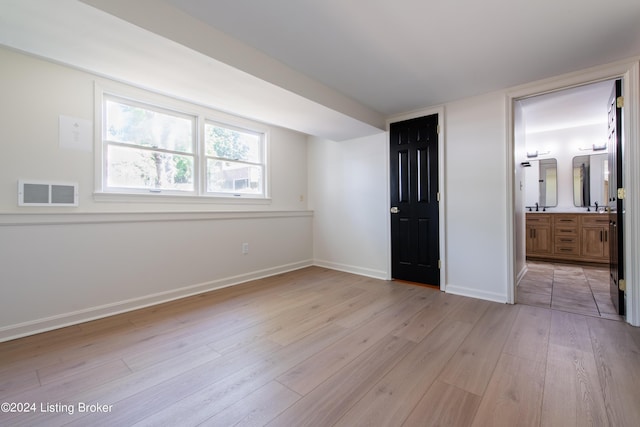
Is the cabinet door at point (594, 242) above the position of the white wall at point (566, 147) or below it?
below

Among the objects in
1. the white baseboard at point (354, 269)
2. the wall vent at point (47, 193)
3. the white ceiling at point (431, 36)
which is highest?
the white ceiling at point (431, 36)

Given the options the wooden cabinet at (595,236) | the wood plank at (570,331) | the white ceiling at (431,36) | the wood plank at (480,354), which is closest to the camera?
the wood plank at (480,354)

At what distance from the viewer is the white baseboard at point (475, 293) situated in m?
2.96

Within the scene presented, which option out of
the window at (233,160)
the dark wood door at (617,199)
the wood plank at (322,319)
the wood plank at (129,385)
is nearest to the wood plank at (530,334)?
the dark wood door at (617,199)

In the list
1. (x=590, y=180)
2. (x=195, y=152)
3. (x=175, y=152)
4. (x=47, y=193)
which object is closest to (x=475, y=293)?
(x=195, y=152)

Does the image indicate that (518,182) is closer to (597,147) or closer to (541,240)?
(541,240)

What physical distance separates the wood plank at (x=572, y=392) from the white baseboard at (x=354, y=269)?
216cm

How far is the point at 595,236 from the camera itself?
4.52 m

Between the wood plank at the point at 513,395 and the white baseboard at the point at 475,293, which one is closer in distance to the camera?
the wood plank at the point at 513,395

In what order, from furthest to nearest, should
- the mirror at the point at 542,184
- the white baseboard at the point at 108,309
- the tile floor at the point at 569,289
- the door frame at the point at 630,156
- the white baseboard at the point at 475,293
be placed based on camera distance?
the mirror at the point at 542,184, the white baseboard at the point at 475,293, the tile floor at the point at 569,289, the door frame at the point at 630,156, the white baseboard at the point at 108,309

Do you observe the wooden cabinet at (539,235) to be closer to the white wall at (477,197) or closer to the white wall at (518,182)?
the white wall at (518,182)

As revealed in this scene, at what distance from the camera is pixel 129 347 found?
6.55 ft

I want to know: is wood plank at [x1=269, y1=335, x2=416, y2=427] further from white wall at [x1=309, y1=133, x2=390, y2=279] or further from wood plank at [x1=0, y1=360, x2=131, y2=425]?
white wall at [x1=309, y1=133, x2=390, y2=279]

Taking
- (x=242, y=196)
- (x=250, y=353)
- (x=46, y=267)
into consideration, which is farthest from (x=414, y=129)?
(x=46, y=267)
